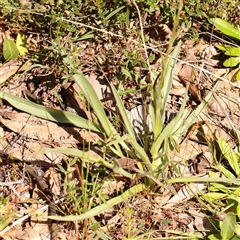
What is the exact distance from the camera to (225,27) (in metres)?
2.22

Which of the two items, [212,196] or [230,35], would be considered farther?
[230,35]

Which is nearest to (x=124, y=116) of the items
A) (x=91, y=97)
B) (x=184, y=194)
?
(x=91, y=97)

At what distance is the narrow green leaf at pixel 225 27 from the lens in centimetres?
221

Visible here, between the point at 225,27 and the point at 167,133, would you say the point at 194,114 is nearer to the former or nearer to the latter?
the point at 167,133

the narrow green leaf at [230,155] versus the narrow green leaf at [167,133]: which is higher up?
the narrow green leaf at [167,133]

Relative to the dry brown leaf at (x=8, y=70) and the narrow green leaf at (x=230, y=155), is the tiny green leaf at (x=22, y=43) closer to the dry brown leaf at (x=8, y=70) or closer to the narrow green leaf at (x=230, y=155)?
the dry brown leaf at (x=8, y=70)

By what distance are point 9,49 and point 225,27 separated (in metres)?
1.14

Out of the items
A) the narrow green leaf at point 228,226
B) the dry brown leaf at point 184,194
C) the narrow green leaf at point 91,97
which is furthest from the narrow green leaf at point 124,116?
the narrow green leaf at point 228,226

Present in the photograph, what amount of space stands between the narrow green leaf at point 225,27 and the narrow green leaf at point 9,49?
1.04 m

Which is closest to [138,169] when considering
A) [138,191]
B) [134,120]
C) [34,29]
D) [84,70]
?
[138,191]

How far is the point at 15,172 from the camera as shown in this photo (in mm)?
1980

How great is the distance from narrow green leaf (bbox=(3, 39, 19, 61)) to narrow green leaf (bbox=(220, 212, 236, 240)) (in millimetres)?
1310

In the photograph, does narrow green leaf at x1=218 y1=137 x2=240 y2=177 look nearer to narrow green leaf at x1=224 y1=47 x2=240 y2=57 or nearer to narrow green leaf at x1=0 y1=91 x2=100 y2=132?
narrow green leaf at x1=224 y1=47 x2=240 y2=57

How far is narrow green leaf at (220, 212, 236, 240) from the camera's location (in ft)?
5.74
